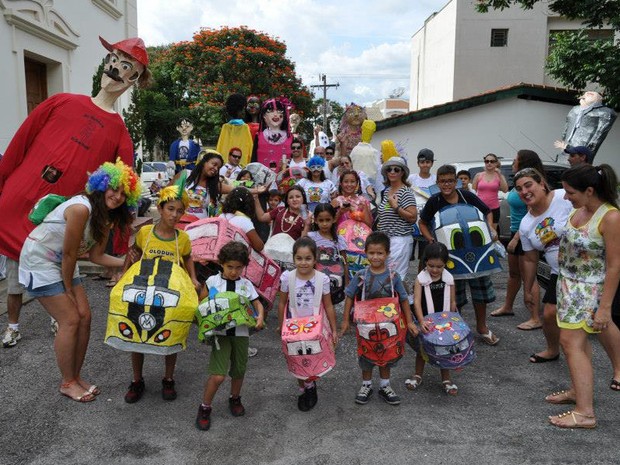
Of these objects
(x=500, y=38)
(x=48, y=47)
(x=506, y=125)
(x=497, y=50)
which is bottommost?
(x=506, y=125)

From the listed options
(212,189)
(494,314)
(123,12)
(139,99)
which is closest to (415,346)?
(494,314)

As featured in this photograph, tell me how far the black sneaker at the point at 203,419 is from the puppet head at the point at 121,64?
9.16 feet

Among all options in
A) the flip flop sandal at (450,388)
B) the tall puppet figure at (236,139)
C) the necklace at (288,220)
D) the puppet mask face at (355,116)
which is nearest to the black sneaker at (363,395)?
the flip flop sandal at (450,388)

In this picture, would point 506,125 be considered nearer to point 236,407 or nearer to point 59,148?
point 59,148

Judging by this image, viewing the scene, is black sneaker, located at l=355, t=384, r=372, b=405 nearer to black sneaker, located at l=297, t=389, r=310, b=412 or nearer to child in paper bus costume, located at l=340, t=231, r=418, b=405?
child in paper bus costume, located at l=340, t=231, r=418, b=405

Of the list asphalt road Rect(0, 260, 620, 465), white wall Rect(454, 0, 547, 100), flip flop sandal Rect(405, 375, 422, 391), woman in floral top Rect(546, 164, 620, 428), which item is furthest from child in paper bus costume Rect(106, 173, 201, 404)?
white wall Rect(454, 0, 547, 100)

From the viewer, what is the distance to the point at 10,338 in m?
4.67

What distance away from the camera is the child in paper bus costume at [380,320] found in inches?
145

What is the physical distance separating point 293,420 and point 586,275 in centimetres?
207

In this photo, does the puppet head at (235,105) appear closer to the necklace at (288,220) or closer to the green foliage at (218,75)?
the necklace at (288,220)

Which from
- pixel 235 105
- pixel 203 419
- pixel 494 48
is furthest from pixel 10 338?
pixel 494 48

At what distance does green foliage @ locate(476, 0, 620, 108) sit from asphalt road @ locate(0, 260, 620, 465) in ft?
28.1

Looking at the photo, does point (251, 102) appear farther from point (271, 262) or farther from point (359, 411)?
point (359, 411)

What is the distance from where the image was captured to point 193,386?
13.1 ft
